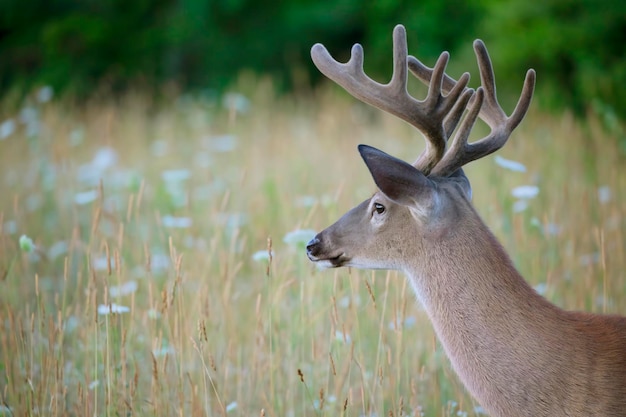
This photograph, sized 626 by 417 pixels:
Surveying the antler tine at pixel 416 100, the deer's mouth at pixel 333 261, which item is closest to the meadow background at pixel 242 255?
the deer's mouth at pixel 333 261

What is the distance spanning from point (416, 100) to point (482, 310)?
78 centimetres

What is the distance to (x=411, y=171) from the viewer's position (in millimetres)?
2660

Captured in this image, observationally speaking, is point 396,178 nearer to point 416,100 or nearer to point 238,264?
point 416,100

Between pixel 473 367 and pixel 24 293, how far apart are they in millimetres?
2768

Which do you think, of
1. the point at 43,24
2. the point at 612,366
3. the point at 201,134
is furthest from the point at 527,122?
the point at 43,24

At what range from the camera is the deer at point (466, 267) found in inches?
98.2

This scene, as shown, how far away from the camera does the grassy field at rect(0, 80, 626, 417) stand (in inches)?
127

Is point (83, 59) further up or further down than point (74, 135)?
further up

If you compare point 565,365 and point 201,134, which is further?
point 201,134

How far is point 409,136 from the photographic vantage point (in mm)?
8500

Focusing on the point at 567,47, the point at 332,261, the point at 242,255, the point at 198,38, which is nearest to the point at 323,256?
the point at 332,261

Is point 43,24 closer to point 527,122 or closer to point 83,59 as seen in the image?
point 83,59

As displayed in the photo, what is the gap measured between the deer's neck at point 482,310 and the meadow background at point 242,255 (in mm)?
361

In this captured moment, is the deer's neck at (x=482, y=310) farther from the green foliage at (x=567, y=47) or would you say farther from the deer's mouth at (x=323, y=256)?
the green foliage at (x=567, y=47)
